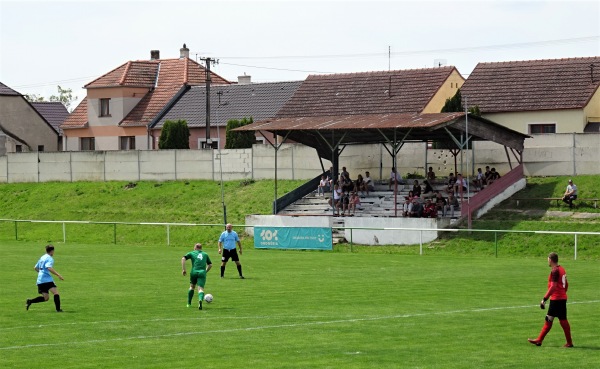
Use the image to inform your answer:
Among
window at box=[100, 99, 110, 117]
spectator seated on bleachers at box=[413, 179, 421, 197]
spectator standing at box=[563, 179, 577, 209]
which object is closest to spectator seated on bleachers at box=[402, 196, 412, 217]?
spectator seated on bleachers at box=[413, 179, 421, 197]

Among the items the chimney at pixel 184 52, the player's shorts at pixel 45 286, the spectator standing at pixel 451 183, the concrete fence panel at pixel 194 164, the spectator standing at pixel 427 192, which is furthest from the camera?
the chimney at pixel 184 52

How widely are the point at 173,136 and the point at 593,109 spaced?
1074 inches

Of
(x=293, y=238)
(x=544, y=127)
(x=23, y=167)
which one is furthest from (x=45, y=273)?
(x=23, y=167)

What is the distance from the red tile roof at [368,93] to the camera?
7381 centimetres

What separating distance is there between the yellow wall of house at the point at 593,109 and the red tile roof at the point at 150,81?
34179 millimetres

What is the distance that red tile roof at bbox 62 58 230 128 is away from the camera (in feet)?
287

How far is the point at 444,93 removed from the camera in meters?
74.4

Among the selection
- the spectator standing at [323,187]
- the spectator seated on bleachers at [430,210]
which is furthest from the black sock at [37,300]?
the spectator standing at [323,187]

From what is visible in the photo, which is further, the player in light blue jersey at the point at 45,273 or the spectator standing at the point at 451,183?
the spectator standing at the point at 451,183

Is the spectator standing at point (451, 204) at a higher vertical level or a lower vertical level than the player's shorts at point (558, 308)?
higher

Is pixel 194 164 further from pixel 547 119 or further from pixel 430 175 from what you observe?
pixel 547 119

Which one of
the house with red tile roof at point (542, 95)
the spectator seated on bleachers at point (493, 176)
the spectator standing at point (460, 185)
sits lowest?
the spectator standing at point (460, 185)

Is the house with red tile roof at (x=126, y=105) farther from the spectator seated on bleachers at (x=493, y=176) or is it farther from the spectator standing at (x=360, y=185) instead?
the spectator seated on bleachers at (x=493, y=176)

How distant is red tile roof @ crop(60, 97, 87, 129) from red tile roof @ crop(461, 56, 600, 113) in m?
33.0
